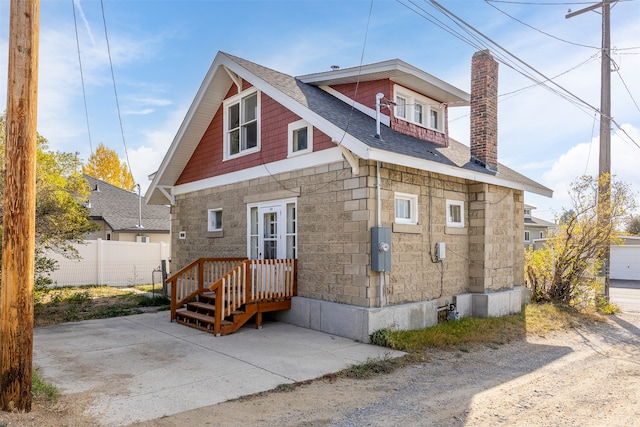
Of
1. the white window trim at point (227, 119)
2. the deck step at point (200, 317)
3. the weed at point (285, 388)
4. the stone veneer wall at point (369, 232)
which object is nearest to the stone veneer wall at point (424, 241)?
the stone veneer wall at point (369, 232)

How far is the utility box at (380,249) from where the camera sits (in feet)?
26.9

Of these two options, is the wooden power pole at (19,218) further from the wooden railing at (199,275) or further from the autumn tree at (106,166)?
the autumn tree at (106,166)

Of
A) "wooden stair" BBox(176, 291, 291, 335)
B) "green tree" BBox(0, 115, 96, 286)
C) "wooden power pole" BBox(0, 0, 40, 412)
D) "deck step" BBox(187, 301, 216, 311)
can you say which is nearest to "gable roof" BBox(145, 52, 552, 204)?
"green tree" BBox(0, 115, 96, 286)

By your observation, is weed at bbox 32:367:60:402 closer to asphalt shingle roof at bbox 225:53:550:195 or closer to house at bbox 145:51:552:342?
house at bbox 145:51:552:342

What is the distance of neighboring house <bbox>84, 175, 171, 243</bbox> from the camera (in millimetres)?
22281

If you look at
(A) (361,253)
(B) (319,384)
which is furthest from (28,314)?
(A) (361,253)

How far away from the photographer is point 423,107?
12258mm

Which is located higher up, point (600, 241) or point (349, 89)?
point (349, 89)

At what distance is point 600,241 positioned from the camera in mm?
12180

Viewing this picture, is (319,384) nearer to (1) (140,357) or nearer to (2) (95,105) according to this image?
(1) (140,357)

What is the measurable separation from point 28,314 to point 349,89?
928 centimetres

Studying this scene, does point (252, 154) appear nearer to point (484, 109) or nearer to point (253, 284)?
point (253, 284)

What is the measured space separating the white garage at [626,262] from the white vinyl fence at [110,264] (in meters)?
24.4

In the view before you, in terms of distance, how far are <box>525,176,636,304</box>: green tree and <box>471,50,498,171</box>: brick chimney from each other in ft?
9.44
